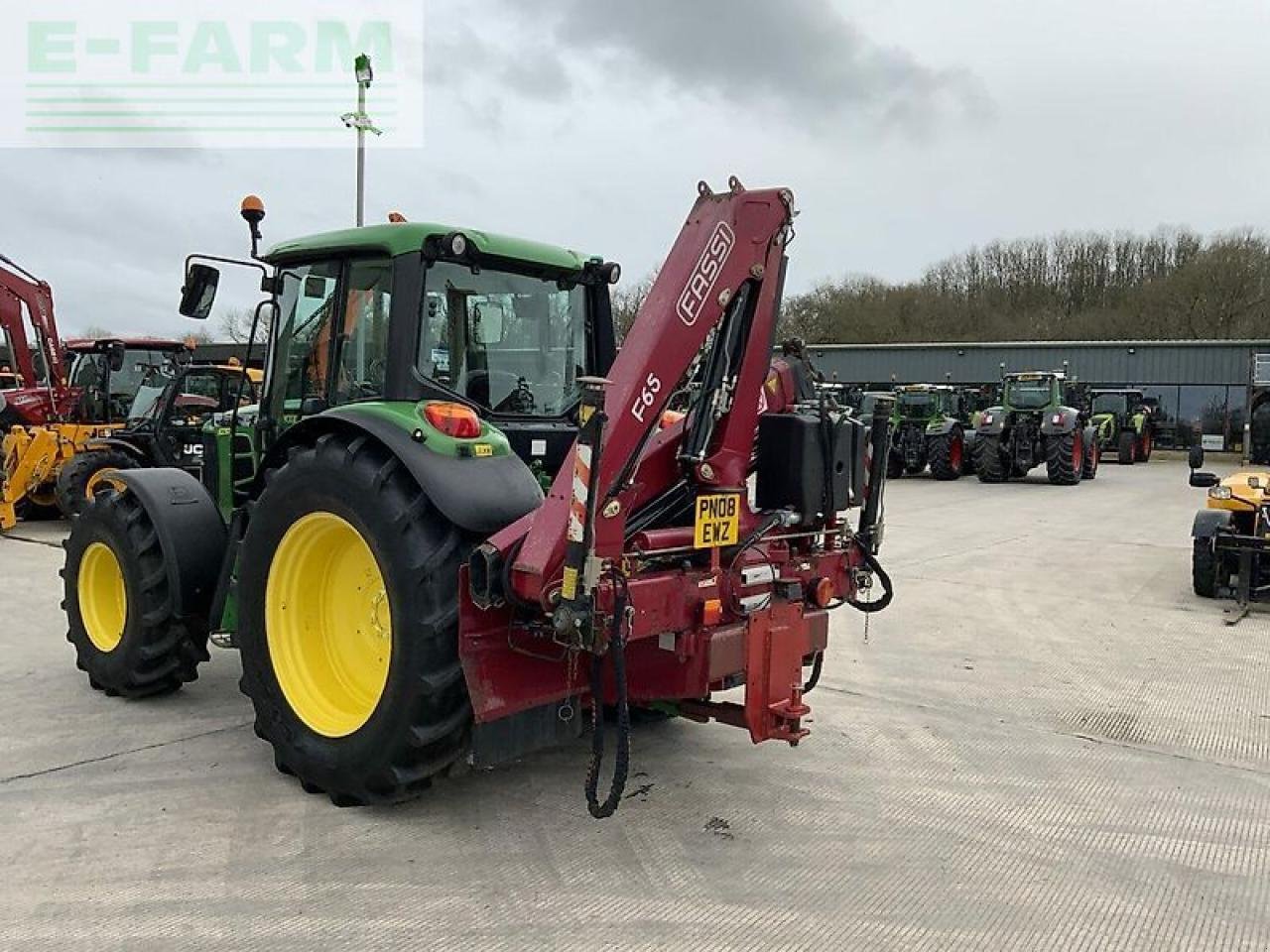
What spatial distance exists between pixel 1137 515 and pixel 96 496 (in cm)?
1377

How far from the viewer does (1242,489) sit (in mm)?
8312

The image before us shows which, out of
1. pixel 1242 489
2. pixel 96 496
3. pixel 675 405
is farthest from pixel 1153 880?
pixel 1242 489

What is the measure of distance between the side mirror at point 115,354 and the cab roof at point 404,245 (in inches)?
345

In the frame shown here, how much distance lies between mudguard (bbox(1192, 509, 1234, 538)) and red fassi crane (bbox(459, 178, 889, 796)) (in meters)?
5.63

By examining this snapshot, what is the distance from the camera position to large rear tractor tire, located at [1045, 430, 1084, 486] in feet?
64.8

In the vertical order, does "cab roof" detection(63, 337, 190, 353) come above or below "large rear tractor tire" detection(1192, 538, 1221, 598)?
above

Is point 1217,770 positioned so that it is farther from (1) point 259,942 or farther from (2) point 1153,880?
(1) point 259,942

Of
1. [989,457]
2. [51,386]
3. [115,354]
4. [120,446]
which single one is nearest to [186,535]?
[120,446]

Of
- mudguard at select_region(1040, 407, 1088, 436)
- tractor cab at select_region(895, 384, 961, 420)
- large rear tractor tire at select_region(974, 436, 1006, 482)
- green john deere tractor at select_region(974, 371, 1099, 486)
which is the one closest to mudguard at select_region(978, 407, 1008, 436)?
green john deere tractor at select_region(974, 371, 1099, 486)

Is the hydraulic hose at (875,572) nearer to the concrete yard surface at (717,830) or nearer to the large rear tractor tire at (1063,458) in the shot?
the concrete yard surface at (717,830)

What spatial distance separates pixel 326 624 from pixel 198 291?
5.87 feet

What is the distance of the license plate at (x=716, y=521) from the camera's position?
3.53m

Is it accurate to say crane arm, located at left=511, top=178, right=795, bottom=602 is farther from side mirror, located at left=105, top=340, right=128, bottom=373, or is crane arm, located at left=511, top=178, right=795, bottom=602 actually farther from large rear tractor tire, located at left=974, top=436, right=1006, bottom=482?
large rear tractor tire, located at left=974, top=436, right=1006, bottom=482

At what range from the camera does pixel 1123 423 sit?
91.6ft
